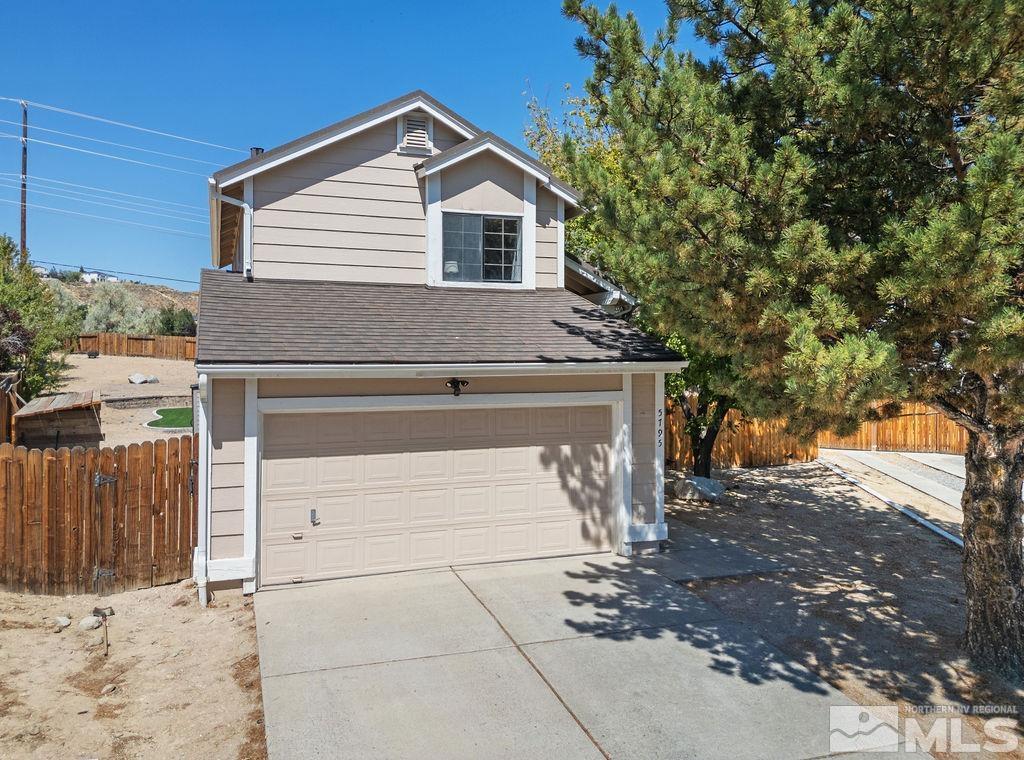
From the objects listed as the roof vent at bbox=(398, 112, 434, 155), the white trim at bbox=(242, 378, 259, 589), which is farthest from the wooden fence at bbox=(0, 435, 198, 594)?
the roof vent at bbox=(398, 112, 434, 155)

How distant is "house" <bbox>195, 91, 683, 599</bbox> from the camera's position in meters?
7.97

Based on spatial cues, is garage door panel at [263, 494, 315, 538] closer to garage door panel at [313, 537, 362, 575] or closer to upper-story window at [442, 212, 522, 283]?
garage door panel at [313, 537, 362, 575]

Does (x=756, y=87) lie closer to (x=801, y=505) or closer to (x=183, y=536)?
(x=183, y=536)

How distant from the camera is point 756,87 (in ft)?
22.1

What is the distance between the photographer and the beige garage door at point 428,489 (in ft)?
27.0

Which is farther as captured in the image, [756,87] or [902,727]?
[756,87]

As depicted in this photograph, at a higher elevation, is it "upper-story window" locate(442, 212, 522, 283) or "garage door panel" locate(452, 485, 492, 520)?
"upper-story window" locate(442, 212, 522, 283)

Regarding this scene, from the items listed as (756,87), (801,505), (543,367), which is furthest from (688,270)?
(801,505)

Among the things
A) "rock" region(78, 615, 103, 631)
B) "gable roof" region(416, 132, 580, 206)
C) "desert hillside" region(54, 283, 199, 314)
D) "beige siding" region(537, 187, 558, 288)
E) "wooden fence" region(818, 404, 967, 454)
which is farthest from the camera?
"desert hillside" region(54, 283, 199, 314)

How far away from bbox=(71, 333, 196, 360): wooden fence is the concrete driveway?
35049mm

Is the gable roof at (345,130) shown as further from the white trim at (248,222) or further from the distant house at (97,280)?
the distant house at (97,280)

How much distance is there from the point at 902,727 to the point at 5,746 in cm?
651

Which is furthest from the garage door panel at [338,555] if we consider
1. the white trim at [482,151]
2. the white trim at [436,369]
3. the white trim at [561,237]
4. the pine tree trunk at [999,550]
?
the pine tree trunk at [999,550]

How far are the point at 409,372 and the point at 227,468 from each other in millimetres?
2295
